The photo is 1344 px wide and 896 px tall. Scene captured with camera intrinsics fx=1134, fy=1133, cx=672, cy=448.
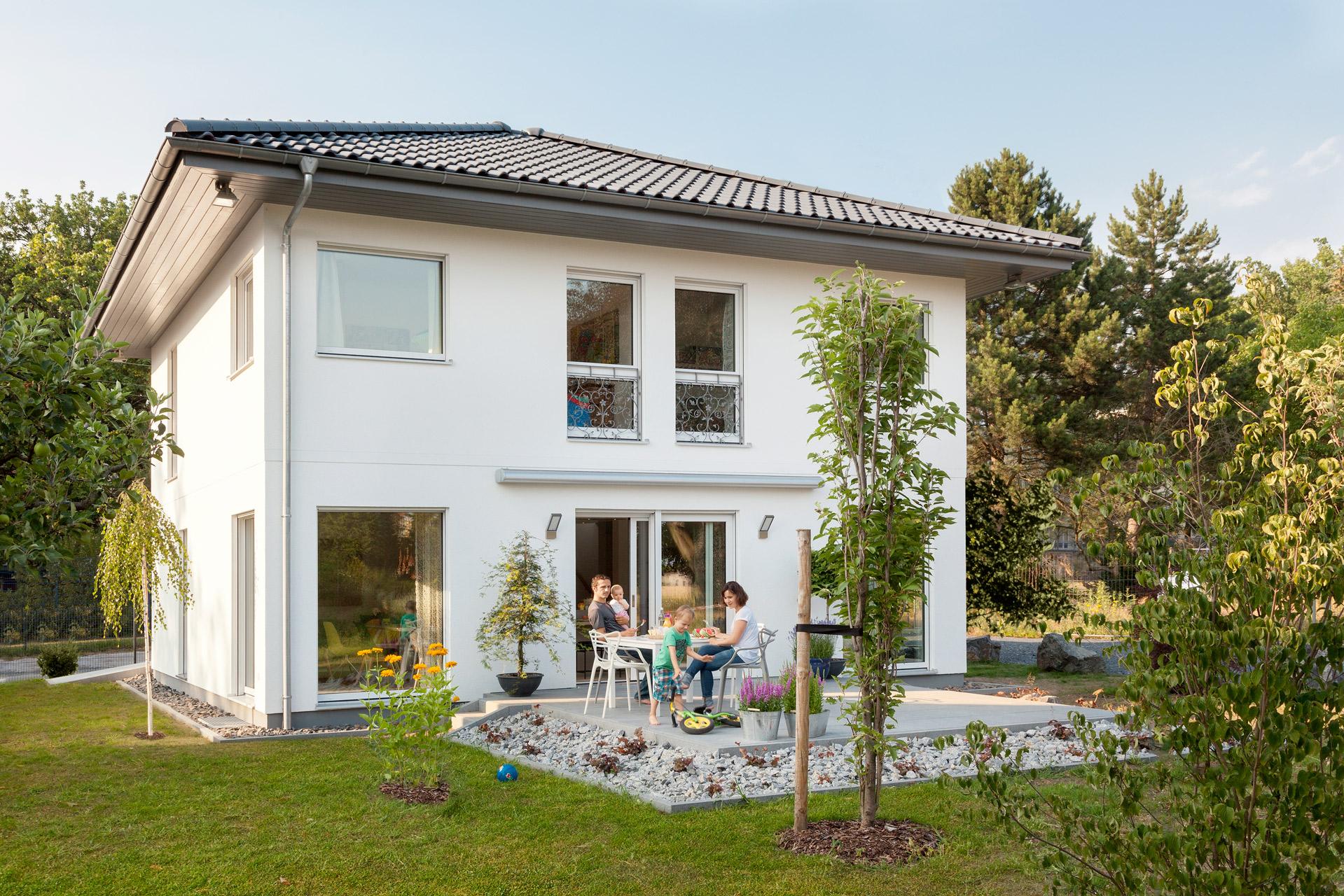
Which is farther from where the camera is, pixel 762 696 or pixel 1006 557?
pixel 1006 557

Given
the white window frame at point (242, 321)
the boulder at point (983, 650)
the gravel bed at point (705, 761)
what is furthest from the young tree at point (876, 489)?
the boulder at point (983, 650)

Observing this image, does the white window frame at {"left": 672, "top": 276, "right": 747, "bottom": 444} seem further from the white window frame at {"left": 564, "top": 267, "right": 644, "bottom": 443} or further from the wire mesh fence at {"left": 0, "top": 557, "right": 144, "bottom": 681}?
the wire mesh fence at {"left": 0, "top": 557, "right": 144, "bottom": 681}

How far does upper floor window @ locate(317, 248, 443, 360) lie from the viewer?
11.9m

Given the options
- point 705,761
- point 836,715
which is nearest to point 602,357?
point 836,715

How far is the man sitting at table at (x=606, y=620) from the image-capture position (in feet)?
37.9

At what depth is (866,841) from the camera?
6660mm

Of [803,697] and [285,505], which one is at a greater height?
[285,505]

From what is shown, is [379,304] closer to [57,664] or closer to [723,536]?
[723,536]

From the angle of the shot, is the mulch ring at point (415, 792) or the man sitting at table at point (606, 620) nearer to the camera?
the mulch ring at point (415, 792)

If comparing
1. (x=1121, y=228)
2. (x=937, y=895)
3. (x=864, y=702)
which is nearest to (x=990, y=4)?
(x=864, y=702)

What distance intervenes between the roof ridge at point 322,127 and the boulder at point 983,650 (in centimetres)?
1092

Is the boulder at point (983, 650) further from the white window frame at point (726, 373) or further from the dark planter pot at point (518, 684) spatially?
the dark planter pot at point (518, 684)

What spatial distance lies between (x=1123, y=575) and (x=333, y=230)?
57.1ft

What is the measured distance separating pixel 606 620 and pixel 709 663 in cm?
178
